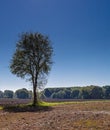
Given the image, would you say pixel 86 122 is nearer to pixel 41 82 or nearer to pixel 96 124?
pixel 96 124

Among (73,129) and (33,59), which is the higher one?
(33,59)

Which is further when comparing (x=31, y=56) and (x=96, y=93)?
(x=96, y=93)

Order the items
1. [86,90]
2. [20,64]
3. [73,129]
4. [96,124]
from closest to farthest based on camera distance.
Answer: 1. [73,129]
2. [96,124]
3. [20,64]
4. [86,90]

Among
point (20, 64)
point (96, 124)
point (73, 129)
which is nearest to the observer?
point (73, 129)

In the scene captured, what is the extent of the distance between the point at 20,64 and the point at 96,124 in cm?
4284

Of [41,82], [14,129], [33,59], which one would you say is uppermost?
[33,59]

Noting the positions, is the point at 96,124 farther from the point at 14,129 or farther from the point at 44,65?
the point at 44,65

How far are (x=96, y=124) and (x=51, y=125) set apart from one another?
3.72m

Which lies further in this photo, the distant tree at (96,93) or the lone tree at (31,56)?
the distant tree at (96,93)

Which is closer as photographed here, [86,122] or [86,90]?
[86,122]

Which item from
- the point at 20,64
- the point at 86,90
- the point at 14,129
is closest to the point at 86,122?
the point at 14,129

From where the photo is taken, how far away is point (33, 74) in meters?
65.6

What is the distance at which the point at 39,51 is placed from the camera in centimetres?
6494

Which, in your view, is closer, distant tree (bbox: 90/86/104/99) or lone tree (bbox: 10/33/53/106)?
lone tree (bbox: 10/33/53/106)
